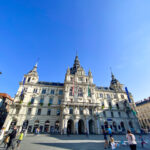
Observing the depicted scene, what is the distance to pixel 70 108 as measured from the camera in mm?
30688

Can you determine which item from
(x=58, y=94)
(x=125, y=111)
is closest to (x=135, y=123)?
(x=125, y=111)

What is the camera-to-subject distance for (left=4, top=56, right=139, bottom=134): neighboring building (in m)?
29.2

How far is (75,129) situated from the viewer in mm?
26922

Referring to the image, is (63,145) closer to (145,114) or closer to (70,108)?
(70,108)

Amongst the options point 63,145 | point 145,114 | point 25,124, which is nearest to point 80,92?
point 25,124

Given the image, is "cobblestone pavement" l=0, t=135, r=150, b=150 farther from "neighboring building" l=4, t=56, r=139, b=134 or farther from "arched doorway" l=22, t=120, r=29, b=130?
"arched doorway" l=22, t=120, r=29, b=130

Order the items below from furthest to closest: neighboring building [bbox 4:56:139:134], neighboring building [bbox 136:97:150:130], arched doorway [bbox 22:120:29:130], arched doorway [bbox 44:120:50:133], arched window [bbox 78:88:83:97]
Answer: neighboring building [bbox 136:97:150:130], arched window [bbox 78:88:83:97], arched doorway [bbox 44:120:50:133], neighboring building [bbox 4:56:139:134], arched doorway [bbox 22:120:29:130]

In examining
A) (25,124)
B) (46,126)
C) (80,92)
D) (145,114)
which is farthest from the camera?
(145,114)

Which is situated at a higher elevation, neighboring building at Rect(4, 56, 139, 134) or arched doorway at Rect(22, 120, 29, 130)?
neighboring building at Rect(4, 56, 139, 134)

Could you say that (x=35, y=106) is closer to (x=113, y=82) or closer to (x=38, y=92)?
(x=38, y=92)

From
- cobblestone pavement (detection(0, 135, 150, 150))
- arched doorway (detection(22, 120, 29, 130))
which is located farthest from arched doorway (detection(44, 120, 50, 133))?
cobblestone pavement (detection(0, 135, 150, 150))

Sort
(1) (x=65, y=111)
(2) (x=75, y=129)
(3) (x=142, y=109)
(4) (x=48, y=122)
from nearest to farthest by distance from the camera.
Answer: (2) (x=75, y=129) → (1) (x=65, y=111) → (4) (x=48, y=122) → (3) (x=142, y=109)

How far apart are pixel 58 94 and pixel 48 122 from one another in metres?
11.1

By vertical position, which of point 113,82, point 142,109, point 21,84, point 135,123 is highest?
point 113,82
